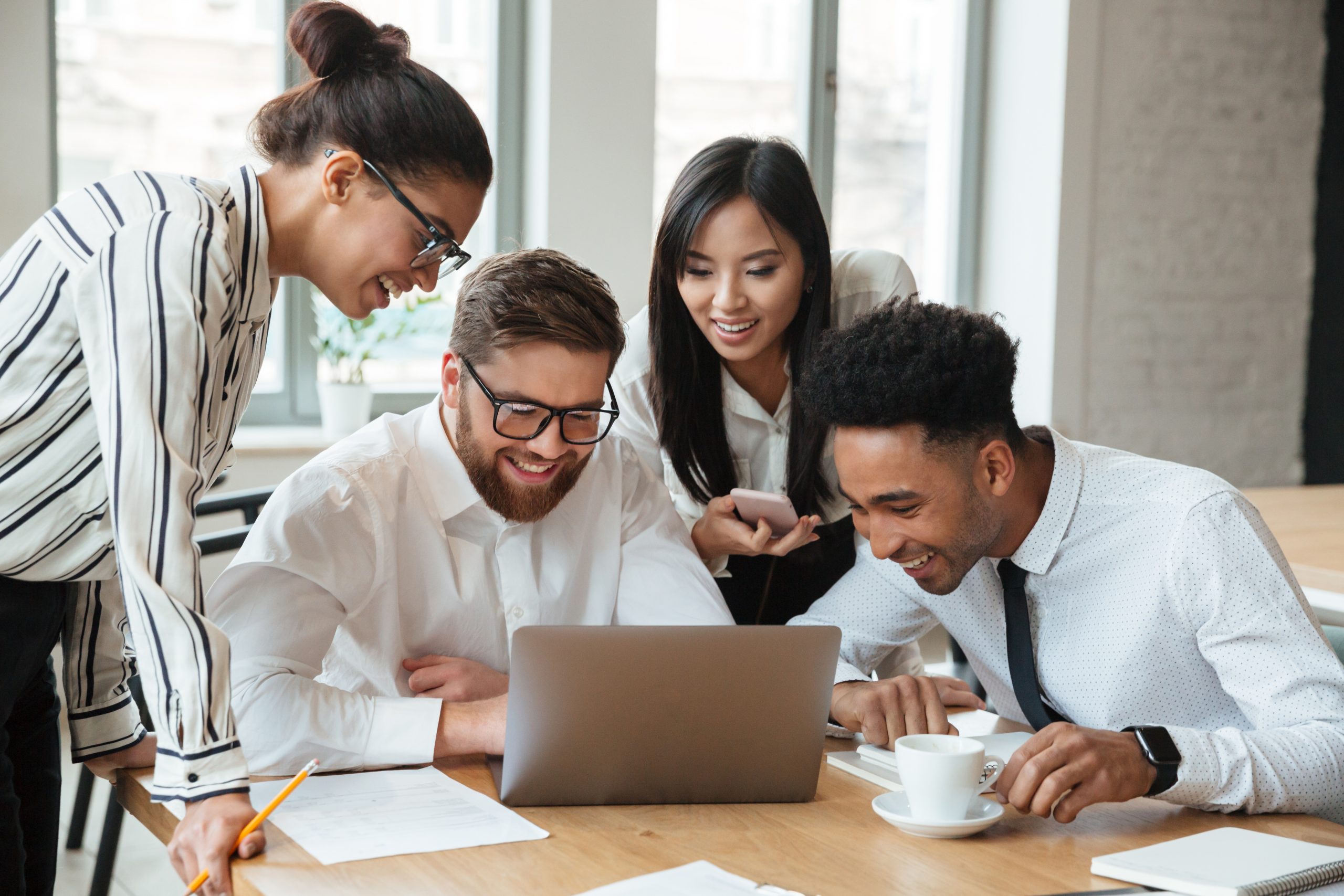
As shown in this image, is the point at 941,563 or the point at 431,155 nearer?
the point at 431,155

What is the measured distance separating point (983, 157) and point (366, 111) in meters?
4.32

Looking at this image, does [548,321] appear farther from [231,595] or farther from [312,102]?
[231,595]

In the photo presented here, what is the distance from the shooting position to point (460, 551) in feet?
5.66

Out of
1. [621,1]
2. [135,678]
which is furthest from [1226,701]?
[621,1]

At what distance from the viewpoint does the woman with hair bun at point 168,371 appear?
3.62 ft

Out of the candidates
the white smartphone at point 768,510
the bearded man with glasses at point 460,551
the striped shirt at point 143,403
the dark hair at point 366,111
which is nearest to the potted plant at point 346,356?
the white smartphone at point 768,510

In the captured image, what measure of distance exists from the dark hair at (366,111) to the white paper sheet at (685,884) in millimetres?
757

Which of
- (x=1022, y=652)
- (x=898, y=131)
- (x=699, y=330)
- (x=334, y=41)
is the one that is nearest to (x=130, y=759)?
(x=334, y=41)

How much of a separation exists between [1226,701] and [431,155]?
115 centimetres

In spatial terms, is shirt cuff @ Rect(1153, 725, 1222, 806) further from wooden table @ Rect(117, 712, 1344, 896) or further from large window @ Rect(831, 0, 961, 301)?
large window @ Rect(831, 0, 961, 301)

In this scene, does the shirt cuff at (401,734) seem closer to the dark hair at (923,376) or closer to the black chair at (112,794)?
the black chair at (112,794)

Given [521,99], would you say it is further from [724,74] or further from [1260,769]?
[1260,769]

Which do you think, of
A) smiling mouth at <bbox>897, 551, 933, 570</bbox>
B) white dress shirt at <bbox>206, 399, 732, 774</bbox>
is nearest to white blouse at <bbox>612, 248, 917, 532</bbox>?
white dress shirt at <bbox>206, 399, 732, 774</bbox>

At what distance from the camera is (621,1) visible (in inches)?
165
